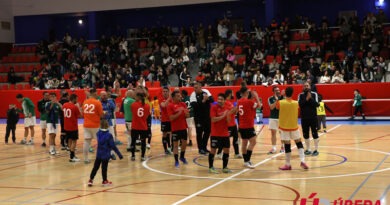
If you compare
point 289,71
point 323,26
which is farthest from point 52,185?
point 323,26

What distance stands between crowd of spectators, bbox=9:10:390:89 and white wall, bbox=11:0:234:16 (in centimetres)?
199

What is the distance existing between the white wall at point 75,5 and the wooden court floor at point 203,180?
73.7ft

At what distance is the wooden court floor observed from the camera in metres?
10.7

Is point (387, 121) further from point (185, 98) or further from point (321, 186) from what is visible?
point (321, 186)

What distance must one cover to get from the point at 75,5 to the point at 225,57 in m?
13.2

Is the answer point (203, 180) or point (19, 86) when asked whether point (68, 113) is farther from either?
point (19, 86)

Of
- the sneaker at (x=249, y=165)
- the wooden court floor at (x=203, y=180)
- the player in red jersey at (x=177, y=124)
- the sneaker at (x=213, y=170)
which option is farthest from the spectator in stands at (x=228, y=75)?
the sneaker at (x=213, y=170)

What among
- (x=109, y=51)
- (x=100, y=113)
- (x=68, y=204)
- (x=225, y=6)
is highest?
(x=225, y=6)

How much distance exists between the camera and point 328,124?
25031 millimetres

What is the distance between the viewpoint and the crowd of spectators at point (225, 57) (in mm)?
29703

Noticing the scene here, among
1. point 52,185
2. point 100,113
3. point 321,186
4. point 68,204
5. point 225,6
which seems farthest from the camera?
point 225,6

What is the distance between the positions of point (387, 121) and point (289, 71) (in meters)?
6.50
